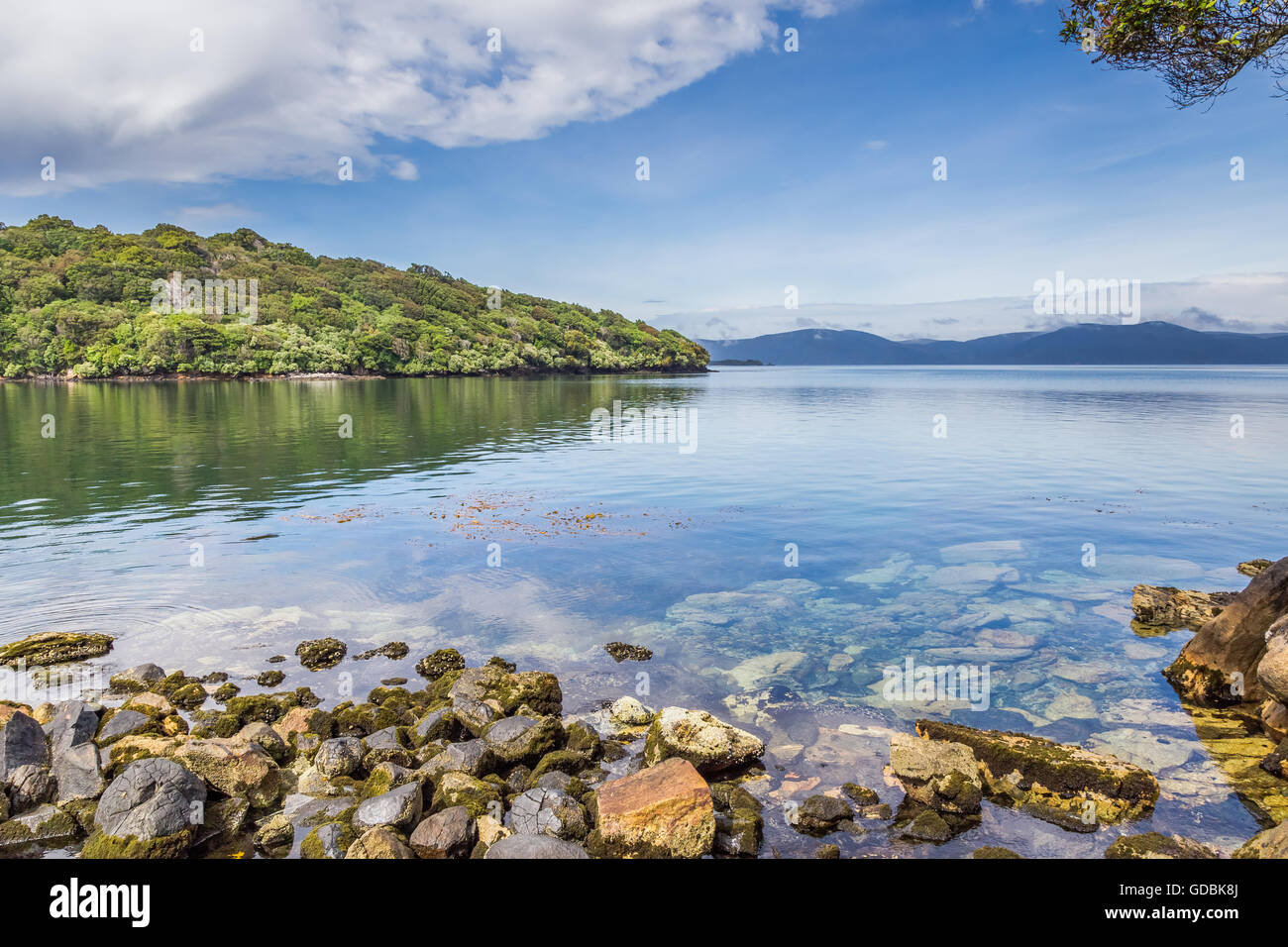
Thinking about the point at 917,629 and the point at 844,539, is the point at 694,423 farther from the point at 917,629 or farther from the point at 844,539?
the point at 917,629

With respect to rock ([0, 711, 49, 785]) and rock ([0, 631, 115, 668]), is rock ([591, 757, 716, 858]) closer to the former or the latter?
rock ([0, 711, 49, 785])

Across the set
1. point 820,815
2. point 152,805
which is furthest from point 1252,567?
point 152,805

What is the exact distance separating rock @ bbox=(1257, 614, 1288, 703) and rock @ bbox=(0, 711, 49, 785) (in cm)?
1824

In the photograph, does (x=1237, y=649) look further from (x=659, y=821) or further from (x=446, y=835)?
(x=446, y=835)

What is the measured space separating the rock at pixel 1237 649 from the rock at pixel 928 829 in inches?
285

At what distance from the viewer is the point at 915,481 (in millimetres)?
36500

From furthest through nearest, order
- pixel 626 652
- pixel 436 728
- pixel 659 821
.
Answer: pixel 626 652
pixel 436 728
pixel 659 821

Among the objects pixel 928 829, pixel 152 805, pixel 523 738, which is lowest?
pixel 928 829

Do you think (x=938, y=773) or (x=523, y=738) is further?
(x=523, y=738)

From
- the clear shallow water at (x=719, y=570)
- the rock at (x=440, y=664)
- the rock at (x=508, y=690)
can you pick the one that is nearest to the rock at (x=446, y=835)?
the rock at (x=508, y=690)

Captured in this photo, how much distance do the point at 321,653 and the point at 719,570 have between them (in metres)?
11.3

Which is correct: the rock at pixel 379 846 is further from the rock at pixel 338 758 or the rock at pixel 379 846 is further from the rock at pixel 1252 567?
the rock at pixel 1252 567

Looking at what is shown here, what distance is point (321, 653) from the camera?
14609 mm
